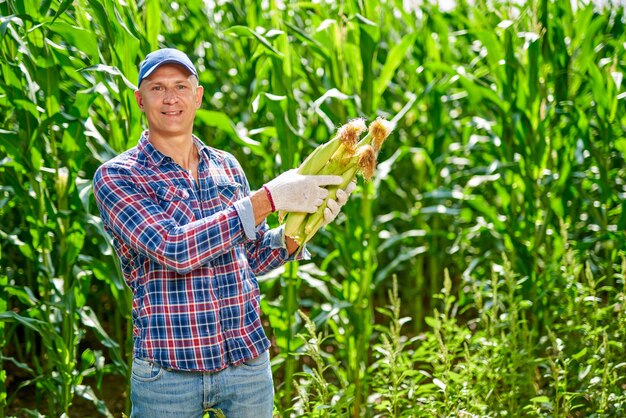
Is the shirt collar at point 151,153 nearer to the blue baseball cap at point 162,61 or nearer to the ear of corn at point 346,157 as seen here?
the blue baseball cap at point 162,61

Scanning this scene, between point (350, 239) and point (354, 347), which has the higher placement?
point (350, 239)

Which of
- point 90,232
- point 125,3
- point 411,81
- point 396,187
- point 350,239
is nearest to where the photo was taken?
point 125,3

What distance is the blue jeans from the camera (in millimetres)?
A: 2295

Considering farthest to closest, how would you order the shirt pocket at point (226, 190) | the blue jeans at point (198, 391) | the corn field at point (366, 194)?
the corn field at point (366, 194) < the shirt pocket at point (226, 190) < the blue jeans at point (198, 391)

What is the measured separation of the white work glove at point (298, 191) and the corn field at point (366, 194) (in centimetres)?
72

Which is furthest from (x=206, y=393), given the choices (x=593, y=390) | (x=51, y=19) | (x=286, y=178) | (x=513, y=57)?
(x=513, y=57)

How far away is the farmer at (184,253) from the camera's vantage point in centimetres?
220

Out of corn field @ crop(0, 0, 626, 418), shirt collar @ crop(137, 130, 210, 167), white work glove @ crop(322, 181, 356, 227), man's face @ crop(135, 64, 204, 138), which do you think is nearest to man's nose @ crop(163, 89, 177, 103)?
man's face @ crop(135, 64, 204, 138)

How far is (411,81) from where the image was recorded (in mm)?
4914

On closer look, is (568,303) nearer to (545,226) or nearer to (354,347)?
(545,226)

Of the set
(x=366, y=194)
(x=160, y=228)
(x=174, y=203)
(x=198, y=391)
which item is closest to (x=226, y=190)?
(x=174, y=203)

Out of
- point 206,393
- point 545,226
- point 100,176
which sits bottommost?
point 206,393

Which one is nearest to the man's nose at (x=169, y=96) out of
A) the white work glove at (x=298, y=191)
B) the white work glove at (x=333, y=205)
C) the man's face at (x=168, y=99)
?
the man's face at (x=168, y=99)

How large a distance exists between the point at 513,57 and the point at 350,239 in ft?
3.69
